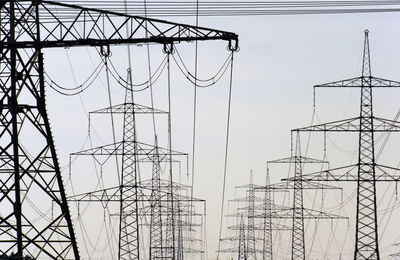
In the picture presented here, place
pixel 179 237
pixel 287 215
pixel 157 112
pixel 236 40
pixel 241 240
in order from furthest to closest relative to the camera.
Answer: pixel 241 240
pixel 179 237
pixel 287 215
pixel 157 112
pixel 236 40

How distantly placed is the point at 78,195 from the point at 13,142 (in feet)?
66.4

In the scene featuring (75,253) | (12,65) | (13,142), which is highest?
(12,65)

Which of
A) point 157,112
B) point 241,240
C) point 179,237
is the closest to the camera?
point 157,112

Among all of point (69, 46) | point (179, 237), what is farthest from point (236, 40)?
point (179, 237)

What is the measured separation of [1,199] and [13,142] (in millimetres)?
1964

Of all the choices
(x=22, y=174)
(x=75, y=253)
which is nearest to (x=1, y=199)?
(x=22, y=174)

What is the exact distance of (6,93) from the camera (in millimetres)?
34906

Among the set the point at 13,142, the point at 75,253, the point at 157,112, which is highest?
the point at 157,112

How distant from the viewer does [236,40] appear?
3353 cm

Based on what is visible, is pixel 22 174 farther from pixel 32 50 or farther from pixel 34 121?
pixel 32 50

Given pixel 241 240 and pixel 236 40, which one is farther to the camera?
pixel 241 240

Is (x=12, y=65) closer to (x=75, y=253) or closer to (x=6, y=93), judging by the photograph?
(x=6, y=93)

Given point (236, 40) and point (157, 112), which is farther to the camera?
point (157, 112)

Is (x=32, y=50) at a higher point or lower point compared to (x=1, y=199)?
higher
